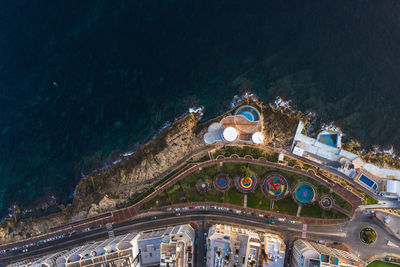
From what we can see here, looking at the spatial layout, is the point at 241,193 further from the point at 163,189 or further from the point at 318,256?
the point at 318,256

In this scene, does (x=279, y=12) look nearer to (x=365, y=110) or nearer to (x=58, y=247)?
(x=365, y=110)

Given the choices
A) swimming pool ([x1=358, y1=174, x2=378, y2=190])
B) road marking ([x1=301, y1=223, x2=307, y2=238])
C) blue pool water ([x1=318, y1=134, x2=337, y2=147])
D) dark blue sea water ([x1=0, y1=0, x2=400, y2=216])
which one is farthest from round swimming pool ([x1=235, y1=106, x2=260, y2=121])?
swimming pool ([x1=358, y1=174, x2=378, y2=190])

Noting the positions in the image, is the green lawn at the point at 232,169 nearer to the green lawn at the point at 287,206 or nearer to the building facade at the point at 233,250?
the green lawn at the point at 287,206

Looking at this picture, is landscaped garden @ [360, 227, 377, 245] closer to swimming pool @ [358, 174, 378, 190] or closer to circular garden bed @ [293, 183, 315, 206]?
swimming pool @ [358, 174, 378, 190]

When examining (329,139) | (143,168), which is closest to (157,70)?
(143,168)

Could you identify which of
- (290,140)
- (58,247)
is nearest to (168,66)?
(290,140)

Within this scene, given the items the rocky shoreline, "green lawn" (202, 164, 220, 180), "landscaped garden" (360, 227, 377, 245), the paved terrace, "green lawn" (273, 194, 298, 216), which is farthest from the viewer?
the rocky shoreline
